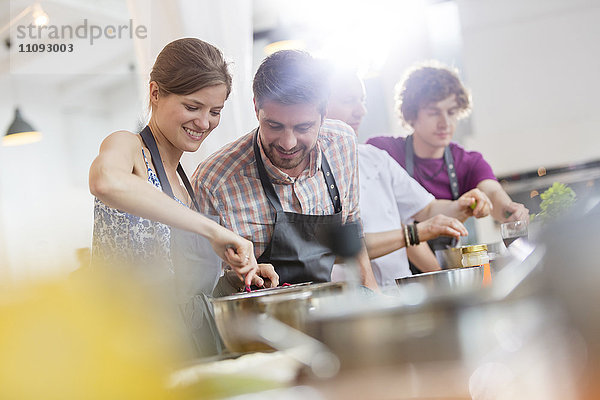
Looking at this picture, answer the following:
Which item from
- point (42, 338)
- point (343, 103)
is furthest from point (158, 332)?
point (343, 103)

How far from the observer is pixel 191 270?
1.05 meters

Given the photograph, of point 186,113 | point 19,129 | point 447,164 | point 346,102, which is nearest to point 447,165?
point 447,164

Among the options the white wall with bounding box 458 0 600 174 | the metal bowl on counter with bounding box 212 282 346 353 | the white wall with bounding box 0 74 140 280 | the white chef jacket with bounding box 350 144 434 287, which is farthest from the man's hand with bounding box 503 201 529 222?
the white wall with bounding box 0 74 140 280

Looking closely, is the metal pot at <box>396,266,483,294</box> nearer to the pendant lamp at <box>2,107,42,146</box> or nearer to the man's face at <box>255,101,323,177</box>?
the man's face at <box>255,101,323,177</box>

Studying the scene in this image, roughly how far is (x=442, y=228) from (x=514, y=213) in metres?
0.47

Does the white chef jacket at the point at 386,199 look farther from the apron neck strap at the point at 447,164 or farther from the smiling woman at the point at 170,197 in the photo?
the smiling woman at the point at 170,197

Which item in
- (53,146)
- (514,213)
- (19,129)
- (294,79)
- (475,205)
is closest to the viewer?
(294,79)

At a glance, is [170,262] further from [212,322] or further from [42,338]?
[42,338]

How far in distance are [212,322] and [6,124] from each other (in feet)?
14.5

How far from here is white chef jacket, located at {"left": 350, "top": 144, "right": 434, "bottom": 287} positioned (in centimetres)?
169

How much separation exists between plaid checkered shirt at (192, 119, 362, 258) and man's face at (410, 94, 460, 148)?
0.65 meters

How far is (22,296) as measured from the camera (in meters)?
0.34

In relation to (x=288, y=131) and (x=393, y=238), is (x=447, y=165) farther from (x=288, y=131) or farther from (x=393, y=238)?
(x=288, y=131)

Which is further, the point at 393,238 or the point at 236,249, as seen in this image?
the point at 393,238
